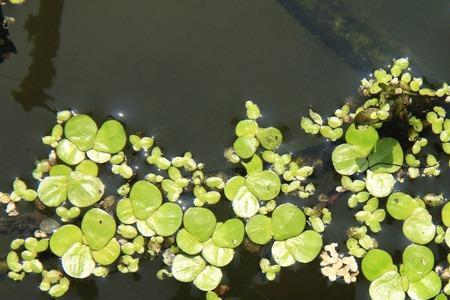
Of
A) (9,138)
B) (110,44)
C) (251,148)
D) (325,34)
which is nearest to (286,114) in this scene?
→ (251,148)

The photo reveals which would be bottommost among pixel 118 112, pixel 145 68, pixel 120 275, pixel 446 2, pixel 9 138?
pixel 120 275

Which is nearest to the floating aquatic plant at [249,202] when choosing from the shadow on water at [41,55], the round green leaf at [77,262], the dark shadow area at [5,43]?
the round green leaf at [77,262]

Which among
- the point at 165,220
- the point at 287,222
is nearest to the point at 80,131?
the point at 165,220

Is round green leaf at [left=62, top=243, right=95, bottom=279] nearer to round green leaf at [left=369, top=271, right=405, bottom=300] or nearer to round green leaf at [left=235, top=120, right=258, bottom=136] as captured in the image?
round green leaf at [left=235, top=120, right=258, bottom=136]

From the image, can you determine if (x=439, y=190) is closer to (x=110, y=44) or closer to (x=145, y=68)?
(x=145, y=68)

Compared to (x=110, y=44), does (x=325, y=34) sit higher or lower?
higher
